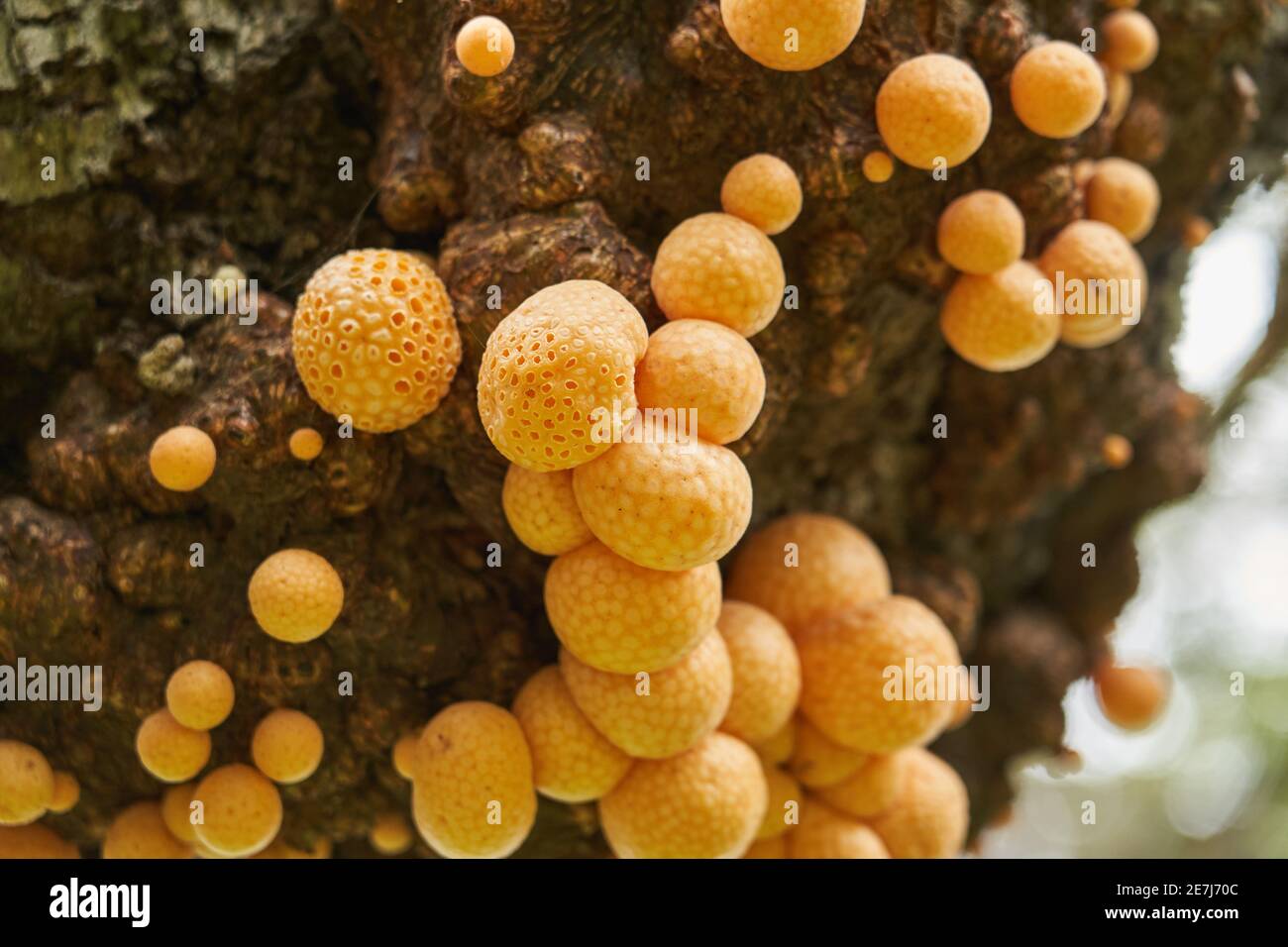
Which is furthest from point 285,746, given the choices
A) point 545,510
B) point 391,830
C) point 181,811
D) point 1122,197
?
point 1122,197

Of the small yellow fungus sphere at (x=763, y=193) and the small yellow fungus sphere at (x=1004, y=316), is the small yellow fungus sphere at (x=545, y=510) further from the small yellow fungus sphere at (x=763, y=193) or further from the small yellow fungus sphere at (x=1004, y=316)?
the small yellow fungus sphere at (x=1004, y=316)

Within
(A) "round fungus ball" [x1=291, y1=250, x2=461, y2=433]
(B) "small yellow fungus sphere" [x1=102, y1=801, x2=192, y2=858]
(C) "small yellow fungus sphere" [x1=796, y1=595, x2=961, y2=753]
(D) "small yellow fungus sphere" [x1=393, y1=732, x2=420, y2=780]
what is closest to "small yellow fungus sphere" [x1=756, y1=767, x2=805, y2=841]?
(C) "small yellow fungus sphere" [x1=796, y1=595, x2=961, y2=753]

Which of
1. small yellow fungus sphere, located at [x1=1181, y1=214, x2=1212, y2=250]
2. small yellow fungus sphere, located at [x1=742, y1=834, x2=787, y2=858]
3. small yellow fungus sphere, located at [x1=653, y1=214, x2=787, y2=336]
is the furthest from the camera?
small yellow fungus sphere, located at [x1=1181, y1=214, x2=1212, y2=250]

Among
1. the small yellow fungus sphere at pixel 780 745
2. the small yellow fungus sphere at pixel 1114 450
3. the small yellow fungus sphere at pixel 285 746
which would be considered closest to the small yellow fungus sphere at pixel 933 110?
the small yellow fungus sphere at pixel 780 745

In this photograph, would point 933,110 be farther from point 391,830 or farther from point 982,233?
point 391,830

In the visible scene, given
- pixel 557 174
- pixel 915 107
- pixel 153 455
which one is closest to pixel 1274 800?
pixel 915 107

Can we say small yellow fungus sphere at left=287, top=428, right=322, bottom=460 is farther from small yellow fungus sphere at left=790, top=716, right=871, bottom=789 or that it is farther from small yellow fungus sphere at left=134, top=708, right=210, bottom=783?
small yellow fungus sphere at left=790, top=716, right=871, bottom=789
